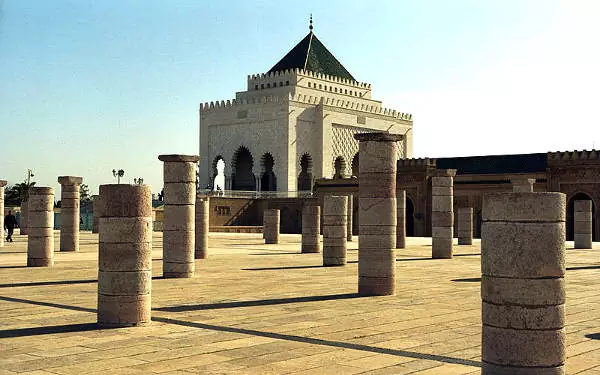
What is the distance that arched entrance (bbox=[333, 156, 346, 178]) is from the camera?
4991 centimetres

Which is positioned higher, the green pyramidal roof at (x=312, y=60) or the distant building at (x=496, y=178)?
the green pyramidal roof at (x=312, y=60)

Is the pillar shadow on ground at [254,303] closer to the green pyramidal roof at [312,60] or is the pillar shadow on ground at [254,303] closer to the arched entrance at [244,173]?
the green pyramidal roof at [312,60]

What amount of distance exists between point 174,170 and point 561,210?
7969 mm

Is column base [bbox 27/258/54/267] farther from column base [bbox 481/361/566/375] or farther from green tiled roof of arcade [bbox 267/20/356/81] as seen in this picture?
green tiled roof of arcade [bbox 267/20/356/81]

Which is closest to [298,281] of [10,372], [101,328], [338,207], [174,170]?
[174,170]

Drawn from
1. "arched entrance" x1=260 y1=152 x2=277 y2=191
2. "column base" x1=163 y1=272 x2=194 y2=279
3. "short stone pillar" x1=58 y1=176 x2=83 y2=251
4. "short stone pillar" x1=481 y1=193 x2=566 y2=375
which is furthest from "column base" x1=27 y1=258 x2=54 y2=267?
"arched entrance" x1=260 y1=152 x2=277 y2=191

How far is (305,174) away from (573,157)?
18.7m

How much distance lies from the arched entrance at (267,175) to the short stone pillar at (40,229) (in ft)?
110

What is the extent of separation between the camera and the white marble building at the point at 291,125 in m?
47.4

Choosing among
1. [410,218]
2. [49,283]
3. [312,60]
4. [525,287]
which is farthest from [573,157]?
[525,287]

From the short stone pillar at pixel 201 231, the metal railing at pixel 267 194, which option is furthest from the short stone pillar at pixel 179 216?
the metal railing at pixel 267 194

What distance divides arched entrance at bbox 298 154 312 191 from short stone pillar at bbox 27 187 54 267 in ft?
112

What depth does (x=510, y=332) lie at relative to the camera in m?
4.95

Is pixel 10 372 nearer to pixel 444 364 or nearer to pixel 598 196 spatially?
pixel 444 364
